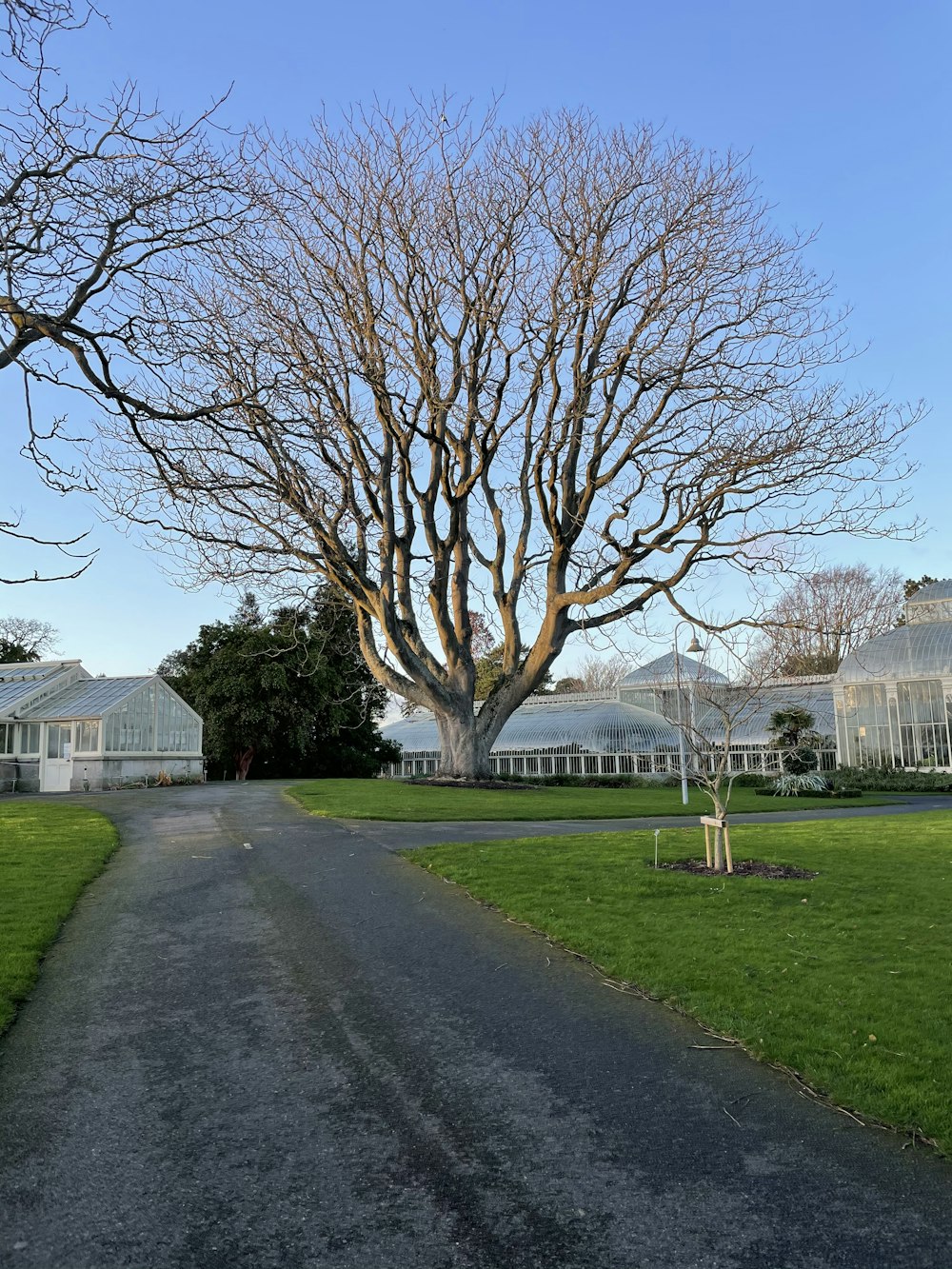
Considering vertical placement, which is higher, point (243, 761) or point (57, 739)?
point (57, 739)

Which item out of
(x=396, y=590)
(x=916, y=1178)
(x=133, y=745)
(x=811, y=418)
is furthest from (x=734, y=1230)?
(x=133, y=745)

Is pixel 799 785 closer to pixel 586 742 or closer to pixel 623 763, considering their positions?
pixel 623 763

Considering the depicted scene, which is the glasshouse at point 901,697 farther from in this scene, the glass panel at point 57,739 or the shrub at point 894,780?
the glass panel at point 57,739

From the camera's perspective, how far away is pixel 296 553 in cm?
2439

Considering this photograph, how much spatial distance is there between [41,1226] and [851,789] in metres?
31.2

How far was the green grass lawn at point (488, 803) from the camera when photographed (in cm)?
1823

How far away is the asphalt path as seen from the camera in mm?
3334

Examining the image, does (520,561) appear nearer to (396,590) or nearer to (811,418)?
(396,590)

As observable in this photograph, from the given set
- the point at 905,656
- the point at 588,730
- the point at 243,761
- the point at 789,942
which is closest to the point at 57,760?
the point at 243,761

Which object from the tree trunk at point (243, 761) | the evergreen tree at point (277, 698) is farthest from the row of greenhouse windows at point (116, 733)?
the tree trunk at point (243, 761)

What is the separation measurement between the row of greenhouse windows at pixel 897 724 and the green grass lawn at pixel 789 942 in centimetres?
2440

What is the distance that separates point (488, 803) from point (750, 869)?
10.2m

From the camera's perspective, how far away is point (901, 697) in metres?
36.6

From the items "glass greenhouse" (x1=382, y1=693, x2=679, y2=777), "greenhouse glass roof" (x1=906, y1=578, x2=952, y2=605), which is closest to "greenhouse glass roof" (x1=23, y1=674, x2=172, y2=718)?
"glass greenhouse" (x1=382, y1=693, x2=679, y2=777)
